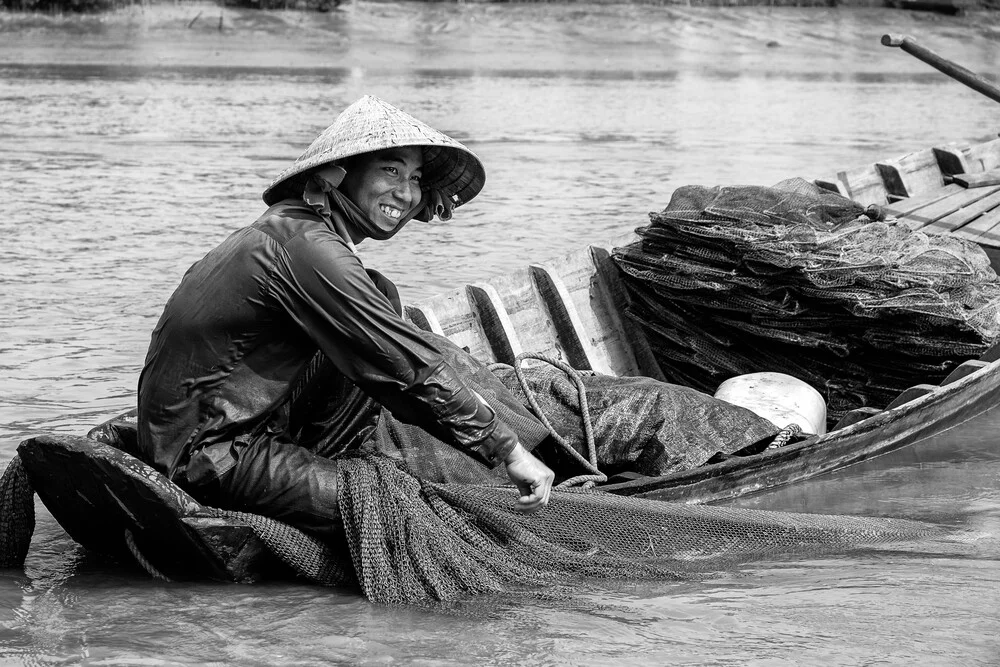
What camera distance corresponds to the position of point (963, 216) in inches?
288

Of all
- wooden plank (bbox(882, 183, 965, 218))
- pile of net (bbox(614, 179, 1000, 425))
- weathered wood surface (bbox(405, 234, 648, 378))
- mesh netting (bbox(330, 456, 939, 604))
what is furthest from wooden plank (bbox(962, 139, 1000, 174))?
mesh netting (bbox(330, 456, 939, 604))

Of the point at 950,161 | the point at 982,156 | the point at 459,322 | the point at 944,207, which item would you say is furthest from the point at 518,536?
the point at 982,156

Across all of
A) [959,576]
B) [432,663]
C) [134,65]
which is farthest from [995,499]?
[134,65]

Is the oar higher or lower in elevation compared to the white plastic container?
higher

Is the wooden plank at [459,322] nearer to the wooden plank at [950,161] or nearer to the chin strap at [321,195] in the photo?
the chin strap at [321,195]

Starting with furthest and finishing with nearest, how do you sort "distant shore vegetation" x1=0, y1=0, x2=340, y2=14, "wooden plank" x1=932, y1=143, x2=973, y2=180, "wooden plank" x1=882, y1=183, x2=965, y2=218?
1. "distant shore vegetation" x1=0, y1=0, x2=340, y2=14
2. "wooden plank" x1=932, y1=143, x2=973, y2=180
3. "wooden plank" x1=882, y1=183, x2=965, y2=218

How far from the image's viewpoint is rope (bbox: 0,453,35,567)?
3668 millimetres

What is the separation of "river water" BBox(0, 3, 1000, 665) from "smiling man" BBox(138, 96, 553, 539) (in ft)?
1.44

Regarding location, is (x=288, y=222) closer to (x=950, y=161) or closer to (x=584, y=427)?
(x=584, y=427)

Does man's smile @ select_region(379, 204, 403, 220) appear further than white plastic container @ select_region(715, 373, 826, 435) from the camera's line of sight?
No

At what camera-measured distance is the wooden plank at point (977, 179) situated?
8.07m

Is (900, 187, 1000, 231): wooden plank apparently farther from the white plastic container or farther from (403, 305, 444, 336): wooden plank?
(403, 305, 444, 336): wooden plank

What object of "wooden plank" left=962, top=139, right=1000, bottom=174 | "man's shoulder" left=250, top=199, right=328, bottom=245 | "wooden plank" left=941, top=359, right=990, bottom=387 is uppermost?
"man's shoulder" left=250, top=199, right=328, bottom=245

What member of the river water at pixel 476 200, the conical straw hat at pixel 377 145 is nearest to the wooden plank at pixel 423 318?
the conical straw hat at pixel 377 145
